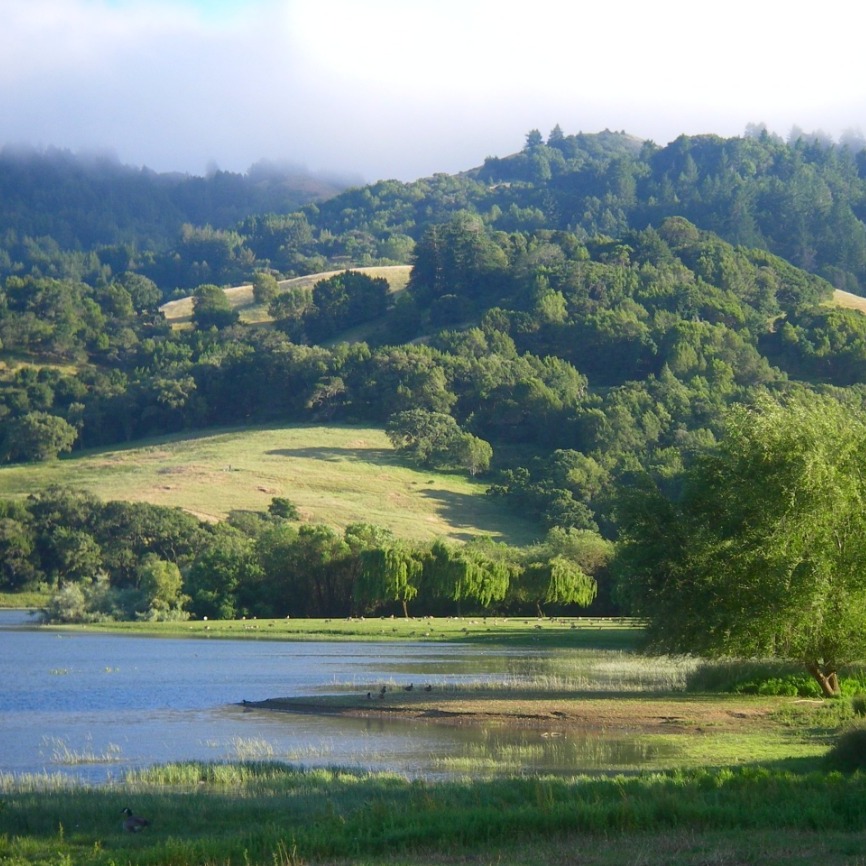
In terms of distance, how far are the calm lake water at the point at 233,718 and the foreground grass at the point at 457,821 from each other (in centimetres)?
373

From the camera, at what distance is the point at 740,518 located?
40.9 meters

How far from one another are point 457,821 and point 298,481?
112508 mm

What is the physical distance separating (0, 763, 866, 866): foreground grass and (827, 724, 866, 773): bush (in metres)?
0.77

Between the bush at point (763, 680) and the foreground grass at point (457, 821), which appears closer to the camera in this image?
the foreground grass at point (457, 821)

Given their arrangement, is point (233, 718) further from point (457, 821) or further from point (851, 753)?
point (457, 821)

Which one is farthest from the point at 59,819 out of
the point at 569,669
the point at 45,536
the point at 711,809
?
the point at 45,536

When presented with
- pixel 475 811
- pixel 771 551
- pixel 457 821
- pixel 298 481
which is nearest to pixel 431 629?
pixel 771 551

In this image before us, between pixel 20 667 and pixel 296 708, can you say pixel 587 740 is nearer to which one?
pixel 296 708

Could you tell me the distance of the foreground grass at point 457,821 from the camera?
19125mm

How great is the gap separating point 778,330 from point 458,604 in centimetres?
10306

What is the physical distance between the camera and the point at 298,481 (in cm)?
13250

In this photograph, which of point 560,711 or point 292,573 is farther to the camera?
point 292,573

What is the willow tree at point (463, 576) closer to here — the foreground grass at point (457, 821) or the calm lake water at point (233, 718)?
the calm lake water at point (233, 718)

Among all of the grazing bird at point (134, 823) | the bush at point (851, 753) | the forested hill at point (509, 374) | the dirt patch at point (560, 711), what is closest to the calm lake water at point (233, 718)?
the dirt patch at point (560, 711)
